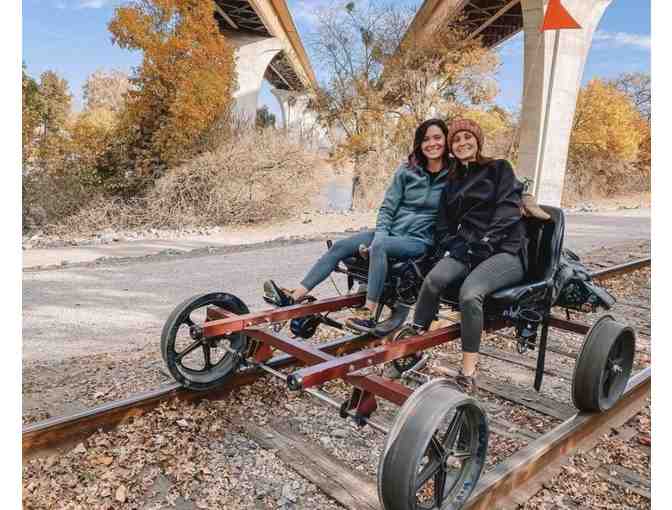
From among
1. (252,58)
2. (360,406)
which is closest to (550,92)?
(252,58)

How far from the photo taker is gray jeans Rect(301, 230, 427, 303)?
3.27 metres

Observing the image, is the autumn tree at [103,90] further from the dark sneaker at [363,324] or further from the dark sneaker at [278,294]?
the dark sneaker at [363,324]

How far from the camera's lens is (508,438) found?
2902 mm

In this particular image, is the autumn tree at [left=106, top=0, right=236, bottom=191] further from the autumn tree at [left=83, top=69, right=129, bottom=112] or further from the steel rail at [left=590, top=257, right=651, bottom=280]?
the steel rail at [left=590, top=257, right=651, bottom=280]

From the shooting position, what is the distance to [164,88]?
14266 millimetres

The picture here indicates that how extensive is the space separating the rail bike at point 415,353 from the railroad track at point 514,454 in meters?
0.08

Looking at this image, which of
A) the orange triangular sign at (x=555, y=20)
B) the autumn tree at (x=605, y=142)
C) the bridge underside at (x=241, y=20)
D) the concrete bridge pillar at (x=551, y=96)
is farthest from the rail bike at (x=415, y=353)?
the autumn tree at (x=605, y=142)

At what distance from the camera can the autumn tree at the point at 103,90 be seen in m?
17.8

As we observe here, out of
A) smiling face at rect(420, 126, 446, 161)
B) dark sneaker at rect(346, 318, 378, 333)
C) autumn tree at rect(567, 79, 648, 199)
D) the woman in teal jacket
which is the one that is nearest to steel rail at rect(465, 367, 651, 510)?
dark sneaker at rect(346, 318, 378, 333)

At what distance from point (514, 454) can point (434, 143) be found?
1.96 meters

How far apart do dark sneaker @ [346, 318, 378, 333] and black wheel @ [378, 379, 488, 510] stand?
0.92m

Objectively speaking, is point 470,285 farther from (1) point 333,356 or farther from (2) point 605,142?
(2) point 605,142

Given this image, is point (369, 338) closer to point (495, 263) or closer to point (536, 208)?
point (495, 263)

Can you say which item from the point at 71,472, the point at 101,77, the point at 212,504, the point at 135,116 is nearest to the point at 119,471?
the point at 71,472
